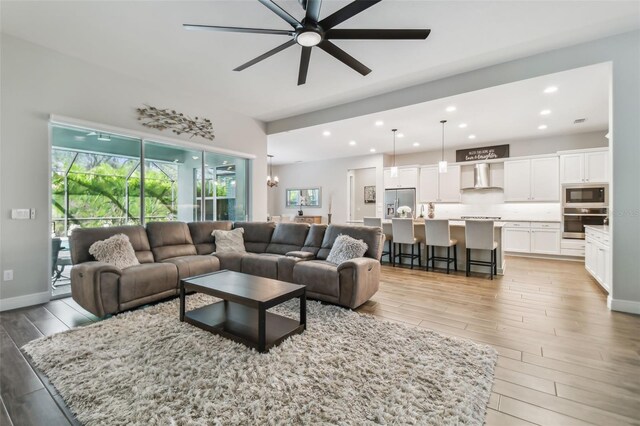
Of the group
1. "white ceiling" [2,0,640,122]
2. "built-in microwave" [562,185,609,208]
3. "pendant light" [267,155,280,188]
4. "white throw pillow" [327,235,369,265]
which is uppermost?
"white ceiling" [2,0,640,122]

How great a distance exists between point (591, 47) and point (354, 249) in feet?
12.3

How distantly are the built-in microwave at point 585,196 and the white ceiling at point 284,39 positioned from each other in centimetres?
399

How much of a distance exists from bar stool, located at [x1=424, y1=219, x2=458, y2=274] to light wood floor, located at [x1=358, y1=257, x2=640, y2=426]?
0.50m

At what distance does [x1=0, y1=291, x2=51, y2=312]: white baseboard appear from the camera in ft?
10.5

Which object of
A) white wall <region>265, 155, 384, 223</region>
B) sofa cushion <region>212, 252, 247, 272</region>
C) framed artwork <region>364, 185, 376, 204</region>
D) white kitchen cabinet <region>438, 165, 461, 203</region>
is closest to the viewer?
sofa cushion <region>212, 252, 247, 272</region>

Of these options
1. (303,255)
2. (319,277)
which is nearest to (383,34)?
(319,277)

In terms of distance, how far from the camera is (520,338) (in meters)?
2.56

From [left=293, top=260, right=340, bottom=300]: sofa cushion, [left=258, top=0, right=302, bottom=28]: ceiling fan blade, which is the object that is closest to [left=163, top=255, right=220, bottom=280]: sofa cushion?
[left=293, top=260, right=340, bottom=300]: sofa cushion

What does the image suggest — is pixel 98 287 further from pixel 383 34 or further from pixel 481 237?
pixel 481 237

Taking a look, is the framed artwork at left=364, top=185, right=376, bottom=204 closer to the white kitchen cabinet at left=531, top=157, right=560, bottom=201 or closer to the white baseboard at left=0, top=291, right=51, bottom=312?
the white kitchen cabinet at left=531, top=157, right=560, bottom=201

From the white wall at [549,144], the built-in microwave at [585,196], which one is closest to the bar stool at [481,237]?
the built-in microwave at [585,196]

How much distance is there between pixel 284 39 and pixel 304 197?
7.25 metres

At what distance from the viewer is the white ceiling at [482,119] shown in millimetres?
4074

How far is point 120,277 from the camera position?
9.65 ft
